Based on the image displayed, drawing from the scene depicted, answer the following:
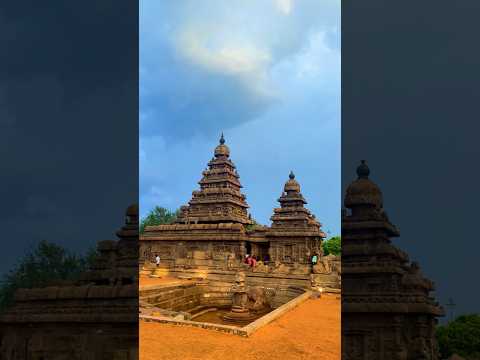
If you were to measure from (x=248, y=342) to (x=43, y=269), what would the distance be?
8441mm

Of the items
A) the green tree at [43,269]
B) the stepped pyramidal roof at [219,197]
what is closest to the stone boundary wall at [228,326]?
the green tree at [43,269]

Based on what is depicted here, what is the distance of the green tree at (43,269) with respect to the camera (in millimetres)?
10172

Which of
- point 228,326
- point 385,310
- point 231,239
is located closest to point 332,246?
point 231,239

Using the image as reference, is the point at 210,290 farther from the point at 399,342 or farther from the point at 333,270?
the point at 399,342

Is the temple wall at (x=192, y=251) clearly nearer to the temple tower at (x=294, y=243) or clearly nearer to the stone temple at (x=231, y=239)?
the stone temple at (x=231, y=239)

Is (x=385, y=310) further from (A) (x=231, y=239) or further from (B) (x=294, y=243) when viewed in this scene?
(B) (x=294, y=243)

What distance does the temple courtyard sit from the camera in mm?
7207

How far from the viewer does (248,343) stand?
7.99 metres

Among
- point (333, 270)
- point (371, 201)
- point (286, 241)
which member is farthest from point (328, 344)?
point (286, 241)

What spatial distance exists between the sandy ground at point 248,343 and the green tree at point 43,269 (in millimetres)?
3057

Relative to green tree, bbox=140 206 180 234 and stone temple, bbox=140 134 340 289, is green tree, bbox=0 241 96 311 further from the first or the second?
green tree, bbox=140 206 180 234

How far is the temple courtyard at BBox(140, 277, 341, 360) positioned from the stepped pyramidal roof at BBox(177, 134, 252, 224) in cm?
1874

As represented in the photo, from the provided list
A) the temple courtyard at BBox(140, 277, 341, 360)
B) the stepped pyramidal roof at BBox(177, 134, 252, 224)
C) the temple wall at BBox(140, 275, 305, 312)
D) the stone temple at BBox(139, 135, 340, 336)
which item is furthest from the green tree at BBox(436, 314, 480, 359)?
the stepped pyramidal roof at BBox(177, 134, 252, 224)

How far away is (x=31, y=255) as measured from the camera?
432 inches
